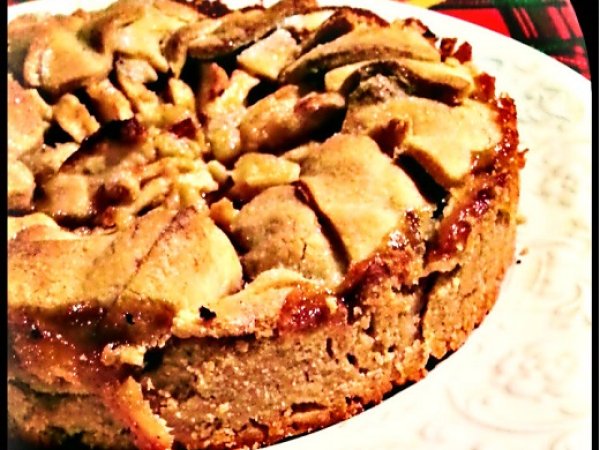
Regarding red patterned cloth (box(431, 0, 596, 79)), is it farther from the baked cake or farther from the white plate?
the baked cake

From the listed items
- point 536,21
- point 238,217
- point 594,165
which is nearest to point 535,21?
point 536,21

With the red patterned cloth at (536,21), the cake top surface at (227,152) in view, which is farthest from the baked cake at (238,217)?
the red patterned cloth at (536,21)

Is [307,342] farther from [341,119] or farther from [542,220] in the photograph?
[542,220]

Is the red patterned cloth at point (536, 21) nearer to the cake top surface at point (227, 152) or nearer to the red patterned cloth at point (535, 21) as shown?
the red patterned cloth at point (535, 21)

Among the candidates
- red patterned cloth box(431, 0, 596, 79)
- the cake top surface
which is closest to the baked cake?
the cake top surface

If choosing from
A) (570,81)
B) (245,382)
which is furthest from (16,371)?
(570,81)

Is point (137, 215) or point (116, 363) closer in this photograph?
point (116, 363)
